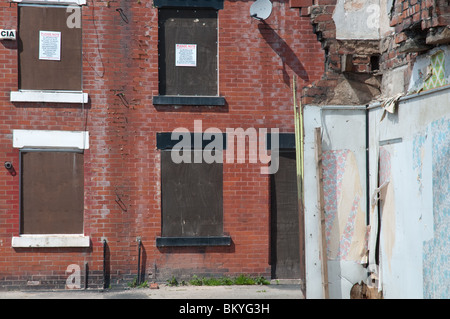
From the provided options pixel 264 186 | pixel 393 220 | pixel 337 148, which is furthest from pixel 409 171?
pixel 264 186

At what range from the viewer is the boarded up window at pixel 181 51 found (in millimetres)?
12227

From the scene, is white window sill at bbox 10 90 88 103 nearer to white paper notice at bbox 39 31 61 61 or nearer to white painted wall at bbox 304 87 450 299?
white paper notice at bbox 39 31 61 61

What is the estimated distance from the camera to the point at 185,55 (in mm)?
12250

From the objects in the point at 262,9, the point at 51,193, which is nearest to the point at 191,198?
the point at 51,193

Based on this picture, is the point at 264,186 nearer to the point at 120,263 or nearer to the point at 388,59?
the point at 120,263

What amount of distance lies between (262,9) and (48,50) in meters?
3.88

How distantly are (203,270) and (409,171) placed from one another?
5.76m

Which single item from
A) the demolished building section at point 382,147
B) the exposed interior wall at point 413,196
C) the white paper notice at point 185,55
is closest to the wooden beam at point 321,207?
the demolished building section at point 382,147

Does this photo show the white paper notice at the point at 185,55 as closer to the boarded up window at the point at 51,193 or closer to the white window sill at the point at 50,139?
the white window sill at the point at 50,139

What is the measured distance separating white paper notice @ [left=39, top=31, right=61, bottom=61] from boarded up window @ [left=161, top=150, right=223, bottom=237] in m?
2.60

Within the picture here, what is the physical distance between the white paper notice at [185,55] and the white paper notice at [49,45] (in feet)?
6.95

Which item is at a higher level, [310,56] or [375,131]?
[310,56]

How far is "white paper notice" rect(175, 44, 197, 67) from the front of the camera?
40.1 ft

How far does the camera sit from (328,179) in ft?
27.0
